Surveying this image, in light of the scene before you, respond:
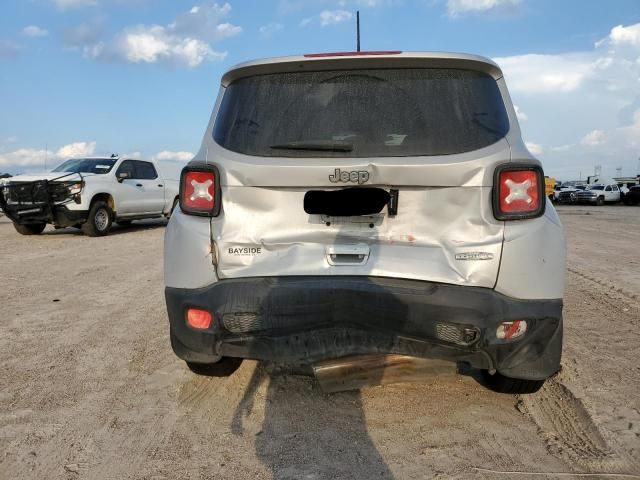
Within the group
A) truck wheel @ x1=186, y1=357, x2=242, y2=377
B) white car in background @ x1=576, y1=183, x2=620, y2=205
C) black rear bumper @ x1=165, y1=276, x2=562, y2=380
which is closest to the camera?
black rear bumper @ x1=165, y1=276, x2=562, y2=380

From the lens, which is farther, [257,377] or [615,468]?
[257,377]

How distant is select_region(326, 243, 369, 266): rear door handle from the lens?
2721 millimetres

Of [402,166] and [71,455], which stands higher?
[402,166]

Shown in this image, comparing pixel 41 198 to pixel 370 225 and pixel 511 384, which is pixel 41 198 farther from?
pixel 511 384

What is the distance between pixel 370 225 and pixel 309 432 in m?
1.19

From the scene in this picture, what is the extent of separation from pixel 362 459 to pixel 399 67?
6.69 ft

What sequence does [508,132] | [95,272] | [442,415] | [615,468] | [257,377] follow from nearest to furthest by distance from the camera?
1. [615,468]
2. [508,132]
3. [442,415]
4. [257,377]
5. [95,272]

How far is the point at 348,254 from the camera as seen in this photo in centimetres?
273

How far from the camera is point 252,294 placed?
8.83ft

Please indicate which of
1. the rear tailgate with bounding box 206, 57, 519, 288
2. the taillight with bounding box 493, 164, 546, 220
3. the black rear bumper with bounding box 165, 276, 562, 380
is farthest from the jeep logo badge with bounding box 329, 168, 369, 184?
the taillight with bounding box 493, 164, 546, 220

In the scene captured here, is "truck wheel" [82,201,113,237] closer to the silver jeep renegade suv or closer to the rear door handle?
the silver jeep renegade suv

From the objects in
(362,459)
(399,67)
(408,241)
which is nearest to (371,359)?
(362,459)

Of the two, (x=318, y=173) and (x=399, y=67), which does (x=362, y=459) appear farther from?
(x=399, y=67)

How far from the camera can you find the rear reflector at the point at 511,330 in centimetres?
261
